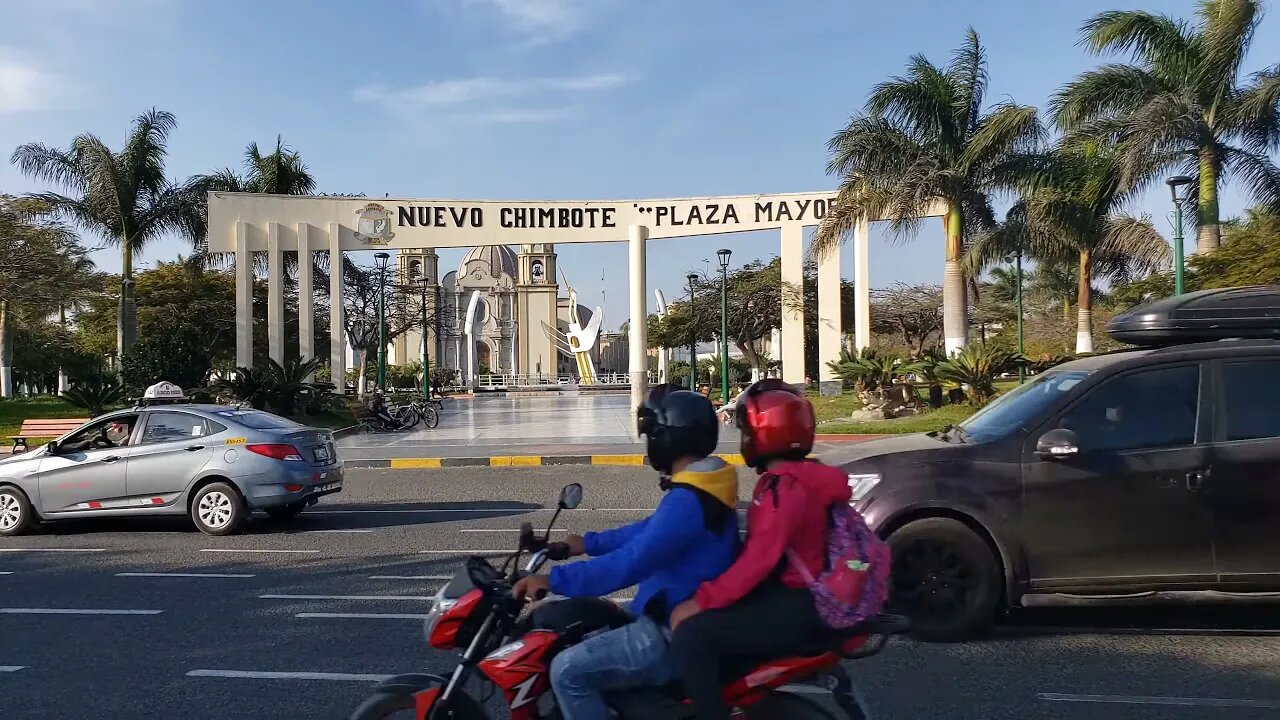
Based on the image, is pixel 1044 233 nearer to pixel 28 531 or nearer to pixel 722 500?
pixel 28 531

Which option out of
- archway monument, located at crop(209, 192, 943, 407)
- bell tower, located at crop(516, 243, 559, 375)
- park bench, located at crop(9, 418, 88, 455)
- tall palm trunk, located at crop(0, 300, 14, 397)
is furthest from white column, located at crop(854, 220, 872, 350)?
bell tower, located at crop(516, 243, 559, 375)

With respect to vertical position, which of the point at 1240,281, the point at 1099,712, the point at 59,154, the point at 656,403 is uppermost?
the point at 59,154

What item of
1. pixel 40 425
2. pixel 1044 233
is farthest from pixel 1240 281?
pixel 40 425

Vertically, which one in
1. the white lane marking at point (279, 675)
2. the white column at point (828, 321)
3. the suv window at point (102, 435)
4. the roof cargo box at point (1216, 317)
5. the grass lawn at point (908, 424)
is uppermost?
the white column at point (828, 321)

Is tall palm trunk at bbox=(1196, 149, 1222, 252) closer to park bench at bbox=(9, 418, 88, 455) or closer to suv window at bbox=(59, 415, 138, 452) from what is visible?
suv window at bbox=(59, 415, 138, 452)

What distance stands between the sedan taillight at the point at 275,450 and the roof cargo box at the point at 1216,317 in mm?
8076

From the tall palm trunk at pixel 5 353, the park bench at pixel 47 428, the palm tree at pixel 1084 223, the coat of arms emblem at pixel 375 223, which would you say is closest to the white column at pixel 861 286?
the palm tree at pixel 1084 223

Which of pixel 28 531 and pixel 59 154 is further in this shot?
pixel 59 154

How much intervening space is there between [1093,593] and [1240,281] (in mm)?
19287

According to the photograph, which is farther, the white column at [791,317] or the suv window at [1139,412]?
the white column at [791,317]

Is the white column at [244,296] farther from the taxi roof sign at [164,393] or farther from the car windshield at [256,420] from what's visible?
the car windshield at [256,420]

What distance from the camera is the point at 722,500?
10.5ft

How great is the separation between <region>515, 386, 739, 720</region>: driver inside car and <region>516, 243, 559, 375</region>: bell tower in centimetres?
8499

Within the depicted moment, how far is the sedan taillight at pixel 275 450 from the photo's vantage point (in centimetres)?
1045
